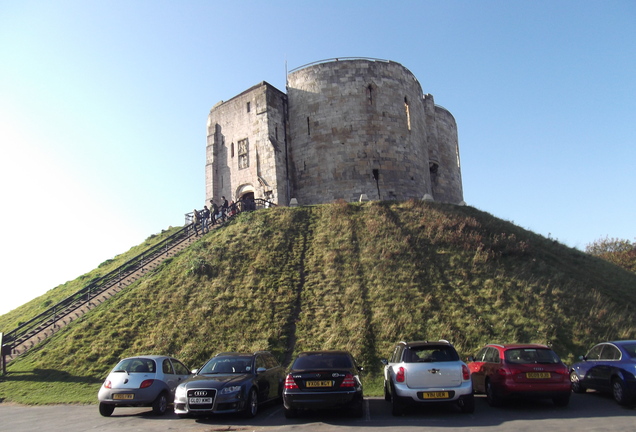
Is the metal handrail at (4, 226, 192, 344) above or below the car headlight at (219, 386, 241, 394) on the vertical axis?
above

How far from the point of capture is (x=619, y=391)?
10.3 m

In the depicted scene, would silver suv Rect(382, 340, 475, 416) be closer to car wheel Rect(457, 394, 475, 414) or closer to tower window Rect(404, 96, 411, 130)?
car wheel Rect(457, 394, 475, 414)

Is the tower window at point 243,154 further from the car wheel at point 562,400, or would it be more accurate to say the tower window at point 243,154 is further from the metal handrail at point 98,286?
the car wheel at point 562,400

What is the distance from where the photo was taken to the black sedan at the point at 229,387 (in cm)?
973

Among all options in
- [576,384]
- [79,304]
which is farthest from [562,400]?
[79,304]

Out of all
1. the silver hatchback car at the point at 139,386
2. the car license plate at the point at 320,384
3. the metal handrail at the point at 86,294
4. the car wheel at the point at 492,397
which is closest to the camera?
the car license plate at the point at 320,384

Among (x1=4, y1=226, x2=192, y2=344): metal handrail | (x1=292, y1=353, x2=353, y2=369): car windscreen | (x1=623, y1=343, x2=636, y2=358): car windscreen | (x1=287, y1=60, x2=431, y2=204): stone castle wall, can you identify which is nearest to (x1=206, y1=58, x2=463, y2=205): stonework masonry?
(x1=287, y1=60, x2=431, y2=204): stone castle wall

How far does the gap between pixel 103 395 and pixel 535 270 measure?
1765 cm

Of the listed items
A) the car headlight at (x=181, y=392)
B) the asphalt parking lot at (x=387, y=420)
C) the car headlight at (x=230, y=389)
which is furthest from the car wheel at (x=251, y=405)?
the car headlight at (x=181, y=392)

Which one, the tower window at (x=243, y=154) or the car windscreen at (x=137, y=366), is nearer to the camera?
the car windscreen at (x=137, y=366)

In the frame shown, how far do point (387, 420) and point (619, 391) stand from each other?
209 inches

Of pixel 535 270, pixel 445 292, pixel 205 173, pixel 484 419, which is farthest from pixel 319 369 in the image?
pixel 205 173

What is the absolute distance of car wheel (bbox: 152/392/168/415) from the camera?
11008 mm

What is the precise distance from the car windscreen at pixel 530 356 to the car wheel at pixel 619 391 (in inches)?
53.3
